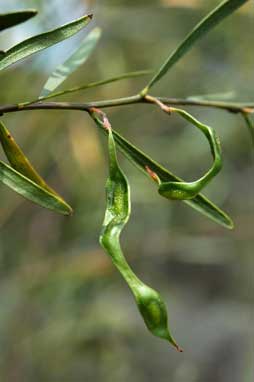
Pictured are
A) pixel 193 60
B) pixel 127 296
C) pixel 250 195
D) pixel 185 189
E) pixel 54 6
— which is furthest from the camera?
pixel 127 296

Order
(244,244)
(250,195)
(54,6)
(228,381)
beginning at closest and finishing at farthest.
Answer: (54,6), (244,244), (250,195), (228,381)

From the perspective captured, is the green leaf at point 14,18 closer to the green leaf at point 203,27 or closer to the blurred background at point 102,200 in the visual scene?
the green leaf at point 203,27

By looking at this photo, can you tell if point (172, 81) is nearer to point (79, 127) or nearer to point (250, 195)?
point (79, 127)

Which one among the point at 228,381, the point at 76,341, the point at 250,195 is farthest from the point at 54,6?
the point at 228,381

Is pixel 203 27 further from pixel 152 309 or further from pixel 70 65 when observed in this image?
pixel 152 309

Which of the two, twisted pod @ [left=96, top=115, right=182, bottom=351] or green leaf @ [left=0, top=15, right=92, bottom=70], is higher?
green leaf @ [left=0, top=15, right=92, bottom=70]

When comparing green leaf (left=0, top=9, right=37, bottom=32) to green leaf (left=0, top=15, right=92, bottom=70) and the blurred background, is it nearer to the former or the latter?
green leaf (left=0, top=15, right=92, bottom=70)

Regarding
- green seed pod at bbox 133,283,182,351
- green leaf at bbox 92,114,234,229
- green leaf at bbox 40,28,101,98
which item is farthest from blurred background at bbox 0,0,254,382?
green seed pod at bbox 133,283,182,351
